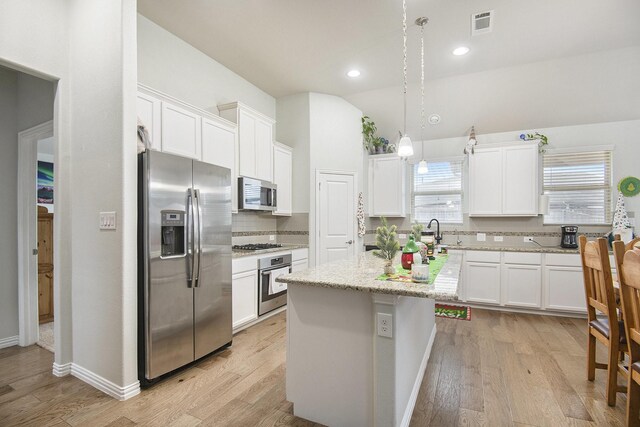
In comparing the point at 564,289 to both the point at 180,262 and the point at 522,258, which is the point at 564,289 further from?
the point at 180,262

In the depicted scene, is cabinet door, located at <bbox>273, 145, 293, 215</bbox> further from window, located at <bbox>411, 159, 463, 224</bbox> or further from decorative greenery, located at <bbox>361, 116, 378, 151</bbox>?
window, located at <bbox>411, 159, 463, 224</bbox>

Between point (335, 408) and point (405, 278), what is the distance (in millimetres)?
862

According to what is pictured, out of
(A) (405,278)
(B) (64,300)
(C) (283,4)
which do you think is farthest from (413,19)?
(B) (64,300)

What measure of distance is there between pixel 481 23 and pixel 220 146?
3.00 metres

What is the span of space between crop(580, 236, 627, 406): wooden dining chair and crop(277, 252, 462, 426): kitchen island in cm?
95

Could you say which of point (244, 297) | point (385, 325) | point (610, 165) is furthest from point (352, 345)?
point (610, 165)

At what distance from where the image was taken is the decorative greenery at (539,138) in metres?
4.58

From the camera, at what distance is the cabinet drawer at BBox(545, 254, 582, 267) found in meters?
4.04

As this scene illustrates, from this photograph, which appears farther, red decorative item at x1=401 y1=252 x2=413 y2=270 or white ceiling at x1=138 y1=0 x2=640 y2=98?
white ceiling at x1=138 y1=0 x2=640 y2=98

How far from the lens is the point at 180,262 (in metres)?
2.49

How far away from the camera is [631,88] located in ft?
13.0

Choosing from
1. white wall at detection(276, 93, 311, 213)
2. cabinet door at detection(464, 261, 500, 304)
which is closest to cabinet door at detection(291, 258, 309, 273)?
white wall at detection(276, 93, 311, 213)

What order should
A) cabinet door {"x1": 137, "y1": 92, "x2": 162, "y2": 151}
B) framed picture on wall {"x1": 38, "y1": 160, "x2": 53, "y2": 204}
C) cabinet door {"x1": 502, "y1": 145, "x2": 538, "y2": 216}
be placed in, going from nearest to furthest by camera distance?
cabinet door {"x1": 137, "y1": 92, "x2": 162, "y2": 151}
cabinet door {"x1": 502, "y1": 145, "x2": 538, "y2": 216}
framed picture on wall {"x1": 38, "y1": 160, "x2": 53, "y2": 204}

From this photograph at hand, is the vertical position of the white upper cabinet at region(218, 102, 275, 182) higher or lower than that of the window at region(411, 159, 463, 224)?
higher
